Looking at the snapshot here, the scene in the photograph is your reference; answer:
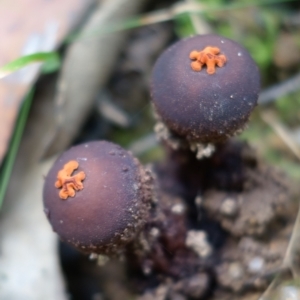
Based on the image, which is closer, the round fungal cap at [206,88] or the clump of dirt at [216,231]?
the round fungal cap at [206,88]

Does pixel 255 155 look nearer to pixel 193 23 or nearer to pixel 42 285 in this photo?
pixel 193 23

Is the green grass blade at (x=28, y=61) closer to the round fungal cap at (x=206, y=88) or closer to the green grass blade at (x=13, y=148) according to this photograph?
the green grass blade at (x=13, y=148)

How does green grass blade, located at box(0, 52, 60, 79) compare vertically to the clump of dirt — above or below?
above

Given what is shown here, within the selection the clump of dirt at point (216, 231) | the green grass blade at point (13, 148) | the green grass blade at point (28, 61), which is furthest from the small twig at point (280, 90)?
the green grass blade at point (13, 148)

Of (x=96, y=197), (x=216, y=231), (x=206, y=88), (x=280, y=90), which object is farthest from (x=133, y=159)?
(x=280, y=90)

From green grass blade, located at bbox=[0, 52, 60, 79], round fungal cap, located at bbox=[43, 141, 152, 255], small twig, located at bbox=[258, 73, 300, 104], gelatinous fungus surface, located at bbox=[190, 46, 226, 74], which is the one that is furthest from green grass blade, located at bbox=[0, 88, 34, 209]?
small twig, located at bbox=[258, 73, 300, 104]

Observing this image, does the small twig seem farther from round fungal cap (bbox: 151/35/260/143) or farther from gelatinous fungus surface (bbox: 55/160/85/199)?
gelatinous fungus surface (bbox: 55/160/85/199)
